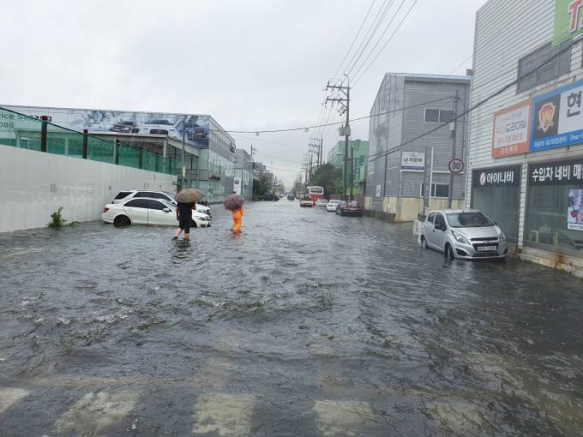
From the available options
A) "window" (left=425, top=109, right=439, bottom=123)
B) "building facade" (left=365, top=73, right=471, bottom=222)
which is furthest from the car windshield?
"window" (left=425, top=109, right=439, bottom=123)

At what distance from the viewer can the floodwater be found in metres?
3.64

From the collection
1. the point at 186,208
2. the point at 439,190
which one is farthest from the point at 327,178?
the point at 186,208

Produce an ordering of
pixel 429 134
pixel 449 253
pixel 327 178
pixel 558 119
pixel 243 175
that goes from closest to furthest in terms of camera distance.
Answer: pixel 558 119
pixel 449 253
pixel 429 134
pixel 327 178
pixel 243 175

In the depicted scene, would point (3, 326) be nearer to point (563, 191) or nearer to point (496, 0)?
point (563, 191)

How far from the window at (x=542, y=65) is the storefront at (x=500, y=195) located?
2.64 metres

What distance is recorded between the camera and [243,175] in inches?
3969

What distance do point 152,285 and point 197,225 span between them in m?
13.1

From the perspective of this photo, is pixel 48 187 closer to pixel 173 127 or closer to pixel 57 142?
pixel 57 142

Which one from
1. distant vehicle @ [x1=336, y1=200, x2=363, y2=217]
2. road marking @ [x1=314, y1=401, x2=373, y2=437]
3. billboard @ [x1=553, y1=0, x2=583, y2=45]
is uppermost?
billboard @ [x1=553, y1=0, x2=583, y2=45]

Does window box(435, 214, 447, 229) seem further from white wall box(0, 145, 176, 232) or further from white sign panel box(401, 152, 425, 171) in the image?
white sign panel box(401, 152, 425, 171)

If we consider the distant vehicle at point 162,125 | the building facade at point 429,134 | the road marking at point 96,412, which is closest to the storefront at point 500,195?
the road marking at point 96,412

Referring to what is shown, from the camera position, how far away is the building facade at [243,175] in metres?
93.4

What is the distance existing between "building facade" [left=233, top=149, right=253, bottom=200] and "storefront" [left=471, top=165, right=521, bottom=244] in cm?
7448

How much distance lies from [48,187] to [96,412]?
16.4m
